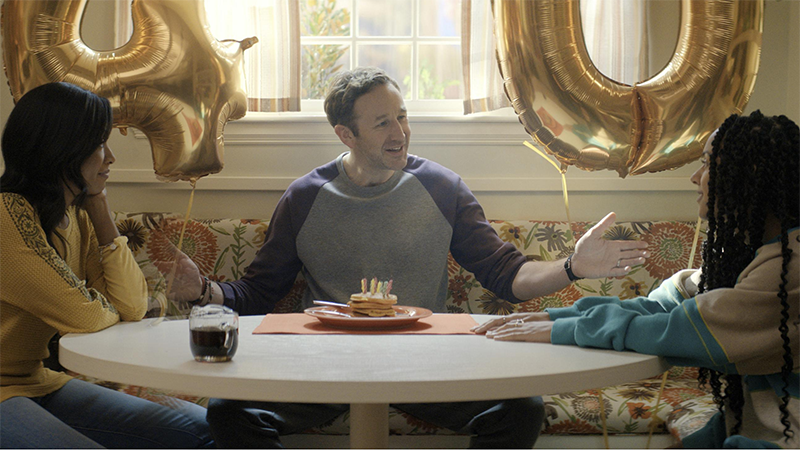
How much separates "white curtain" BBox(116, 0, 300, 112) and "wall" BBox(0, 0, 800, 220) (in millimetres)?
72

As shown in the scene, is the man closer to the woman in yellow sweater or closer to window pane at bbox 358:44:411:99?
the woman in yellow sweater

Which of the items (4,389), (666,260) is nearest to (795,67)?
(666,260)

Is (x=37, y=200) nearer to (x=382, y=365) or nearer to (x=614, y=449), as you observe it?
(x=382, y=365)

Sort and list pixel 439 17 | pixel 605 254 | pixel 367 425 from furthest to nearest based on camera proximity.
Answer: pixel 439 17
pixel 605 254
pixel 367 425

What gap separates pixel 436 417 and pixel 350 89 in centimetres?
98

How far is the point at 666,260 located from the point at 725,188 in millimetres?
971

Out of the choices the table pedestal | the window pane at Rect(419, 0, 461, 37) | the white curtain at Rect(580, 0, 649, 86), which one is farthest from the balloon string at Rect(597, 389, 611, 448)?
the window pane at Rect(419, 0, 461, 37)

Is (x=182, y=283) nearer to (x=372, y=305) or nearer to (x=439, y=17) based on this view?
(x=372, y=305)

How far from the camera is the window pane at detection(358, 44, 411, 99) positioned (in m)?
2.54

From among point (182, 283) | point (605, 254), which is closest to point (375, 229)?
point (182, 283)

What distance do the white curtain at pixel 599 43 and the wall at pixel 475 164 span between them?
7cm

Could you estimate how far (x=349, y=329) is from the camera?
4.00 ft

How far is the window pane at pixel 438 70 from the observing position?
2533 mm

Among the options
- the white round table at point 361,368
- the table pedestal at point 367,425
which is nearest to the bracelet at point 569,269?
the white round table at point 361,368
